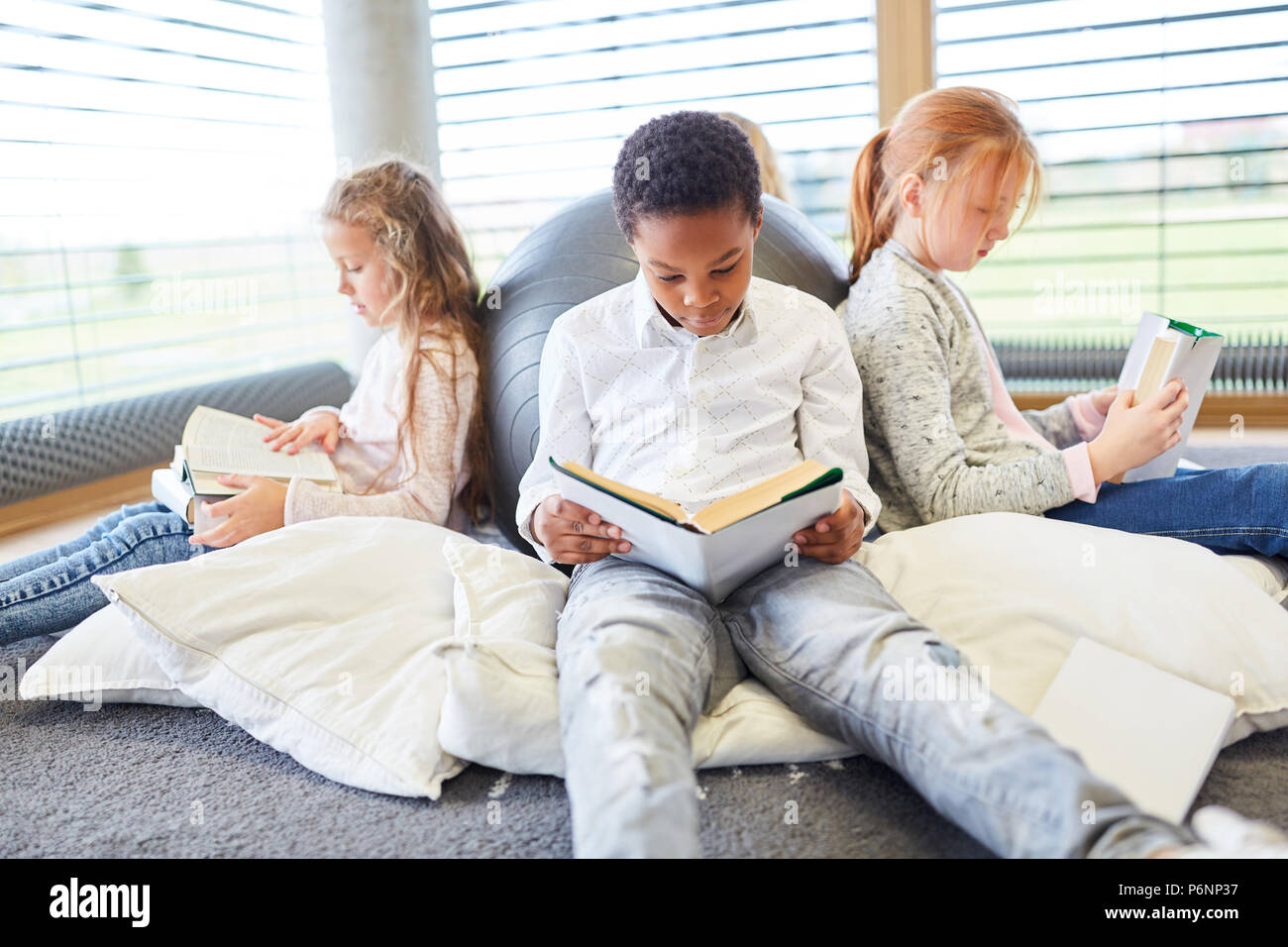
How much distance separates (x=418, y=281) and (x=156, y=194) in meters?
1.62

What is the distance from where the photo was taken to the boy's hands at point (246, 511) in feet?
5.39

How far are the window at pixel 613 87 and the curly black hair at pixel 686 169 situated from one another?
1.96 metres

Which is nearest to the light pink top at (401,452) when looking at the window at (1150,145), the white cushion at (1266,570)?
the white cushion at (1266,570)

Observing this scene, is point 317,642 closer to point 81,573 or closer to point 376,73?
point 81,573

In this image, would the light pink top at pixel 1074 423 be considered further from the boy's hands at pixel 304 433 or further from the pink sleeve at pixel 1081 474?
the boy's hands at pixel 304 433

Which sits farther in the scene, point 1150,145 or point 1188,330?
point 1150,145

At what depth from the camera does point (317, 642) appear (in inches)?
53.7

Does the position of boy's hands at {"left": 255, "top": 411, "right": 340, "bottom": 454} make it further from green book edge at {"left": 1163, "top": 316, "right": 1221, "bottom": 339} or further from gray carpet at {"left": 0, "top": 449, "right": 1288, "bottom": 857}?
green book edge at {"left": 1163, "top": 316, "right": 1221, "bottom": 339}

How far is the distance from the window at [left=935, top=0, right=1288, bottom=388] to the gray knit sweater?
1.57m

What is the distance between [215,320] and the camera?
3.28 meters

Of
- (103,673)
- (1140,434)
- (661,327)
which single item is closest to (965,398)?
(1140,434)

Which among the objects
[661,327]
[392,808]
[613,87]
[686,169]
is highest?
[613,87]
